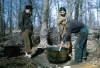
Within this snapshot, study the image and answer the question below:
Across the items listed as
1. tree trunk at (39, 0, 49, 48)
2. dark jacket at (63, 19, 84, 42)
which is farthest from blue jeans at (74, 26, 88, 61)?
tree trunk at (39, 0, 49, 48)

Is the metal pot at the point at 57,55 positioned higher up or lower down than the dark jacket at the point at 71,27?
lower down

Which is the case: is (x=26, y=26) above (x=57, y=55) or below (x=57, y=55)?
above

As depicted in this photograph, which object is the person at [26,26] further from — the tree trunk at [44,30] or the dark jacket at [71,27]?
the dark jacket at [71,27]

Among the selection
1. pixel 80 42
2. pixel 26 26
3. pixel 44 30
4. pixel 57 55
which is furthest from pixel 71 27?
pixel 44 30

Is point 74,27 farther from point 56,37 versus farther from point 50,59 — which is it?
point 56,37

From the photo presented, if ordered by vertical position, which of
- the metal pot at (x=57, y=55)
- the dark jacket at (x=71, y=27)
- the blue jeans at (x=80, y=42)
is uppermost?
the dark jacket at (x=71, y=27)

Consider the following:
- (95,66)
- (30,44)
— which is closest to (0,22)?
(30,44)

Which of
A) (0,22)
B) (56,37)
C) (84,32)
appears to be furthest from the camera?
(0,22)

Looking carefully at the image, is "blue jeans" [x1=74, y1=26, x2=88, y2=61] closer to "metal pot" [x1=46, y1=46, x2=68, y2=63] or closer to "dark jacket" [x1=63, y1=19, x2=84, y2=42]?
"dark jacket" [x1=63, y1=19, x2=84, y2=42]

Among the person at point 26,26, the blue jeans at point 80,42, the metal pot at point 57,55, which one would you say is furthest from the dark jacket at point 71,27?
the person at point 26,26

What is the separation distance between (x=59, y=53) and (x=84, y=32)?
3.65 feet

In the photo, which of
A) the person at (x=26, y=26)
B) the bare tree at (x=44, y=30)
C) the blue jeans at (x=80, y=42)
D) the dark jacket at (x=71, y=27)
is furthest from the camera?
the bare tree at (x=44, y=30)

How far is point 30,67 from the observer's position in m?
6.41

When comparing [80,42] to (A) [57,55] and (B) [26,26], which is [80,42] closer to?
(A) [57,55]
